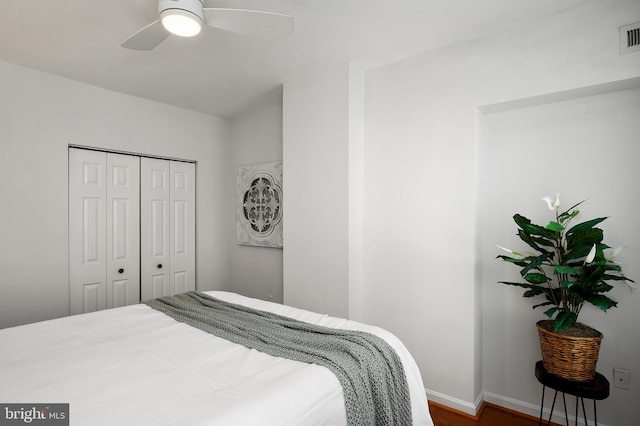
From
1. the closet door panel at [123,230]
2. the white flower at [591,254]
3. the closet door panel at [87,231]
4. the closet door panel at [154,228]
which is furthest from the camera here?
the closet door panel at [154,228]

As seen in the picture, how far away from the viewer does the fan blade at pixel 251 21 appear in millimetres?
1650

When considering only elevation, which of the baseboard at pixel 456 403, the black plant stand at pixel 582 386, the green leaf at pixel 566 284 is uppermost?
the green leaf at pixel 566 284

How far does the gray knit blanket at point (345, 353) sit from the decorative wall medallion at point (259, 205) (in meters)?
1.84

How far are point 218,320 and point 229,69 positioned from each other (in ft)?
6.91

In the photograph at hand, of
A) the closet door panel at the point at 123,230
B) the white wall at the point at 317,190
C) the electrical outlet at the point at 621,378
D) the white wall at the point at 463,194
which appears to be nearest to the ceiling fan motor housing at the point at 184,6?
the white wall at the point at 317,190

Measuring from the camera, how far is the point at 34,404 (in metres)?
1.16

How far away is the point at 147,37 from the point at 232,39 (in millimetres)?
694

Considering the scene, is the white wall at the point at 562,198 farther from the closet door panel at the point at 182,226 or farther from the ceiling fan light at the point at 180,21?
the closet door panel at the point at 182,226

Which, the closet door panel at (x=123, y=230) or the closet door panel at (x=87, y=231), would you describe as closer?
the closet door panel at (x=87, y=231)

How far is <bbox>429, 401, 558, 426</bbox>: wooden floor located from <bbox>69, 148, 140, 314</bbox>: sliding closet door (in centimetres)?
306

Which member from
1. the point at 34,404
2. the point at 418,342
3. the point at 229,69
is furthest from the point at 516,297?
the point at 229,69

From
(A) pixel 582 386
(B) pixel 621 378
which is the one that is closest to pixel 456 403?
(A) pixel 582 386

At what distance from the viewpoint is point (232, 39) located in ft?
7.93

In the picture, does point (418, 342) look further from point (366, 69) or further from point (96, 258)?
point (96, 258)
